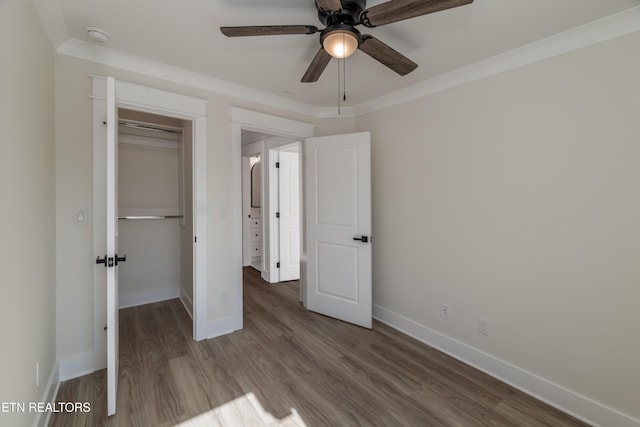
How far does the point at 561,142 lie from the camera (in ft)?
6.05

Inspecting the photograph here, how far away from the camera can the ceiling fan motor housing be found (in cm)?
140

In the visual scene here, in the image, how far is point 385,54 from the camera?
5.27 feet

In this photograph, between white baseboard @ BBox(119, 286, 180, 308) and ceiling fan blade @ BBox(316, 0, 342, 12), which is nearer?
ceiling fan blade @ BBox(316, 0, 342, 12)

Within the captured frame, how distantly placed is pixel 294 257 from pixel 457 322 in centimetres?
271

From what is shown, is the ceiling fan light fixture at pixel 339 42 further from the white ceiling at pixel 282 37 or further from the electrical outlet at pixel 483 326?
the electrical outlet at pixel 483 326

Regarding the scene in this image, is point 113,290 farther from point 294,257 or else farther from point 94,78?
point 294,257

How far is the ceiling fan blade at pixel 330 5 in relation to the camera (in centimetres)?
121

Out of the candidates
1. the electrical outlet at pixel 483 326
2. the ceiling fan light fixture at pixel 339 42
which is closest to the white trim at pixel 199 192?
the ceiling fan light fixture at pixel 339 42

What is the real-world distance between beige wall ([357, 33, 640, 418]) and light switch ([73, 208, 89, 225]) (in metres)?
2.68

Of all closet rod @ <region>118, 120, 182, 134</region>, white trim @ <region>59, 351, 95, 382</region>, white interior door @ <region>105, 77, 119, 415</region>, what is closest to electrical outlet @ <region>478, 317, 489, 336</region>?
white interior door @ <region>105, 77, 119, 415</region>

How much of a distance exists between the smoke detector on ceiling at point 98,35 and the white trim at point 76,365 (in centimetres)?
224

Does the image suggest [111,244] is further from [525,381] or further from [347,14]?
[525,381]

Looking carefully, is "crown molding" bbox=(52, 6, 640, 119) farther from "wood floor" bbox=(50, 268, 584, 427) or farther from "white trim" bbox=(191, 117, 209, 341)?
"wood floor" bbox=(50, 268, 584, 427)

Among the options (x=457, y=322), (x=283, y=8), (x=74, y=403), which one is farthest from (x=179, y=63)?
(x=457, y=322)
